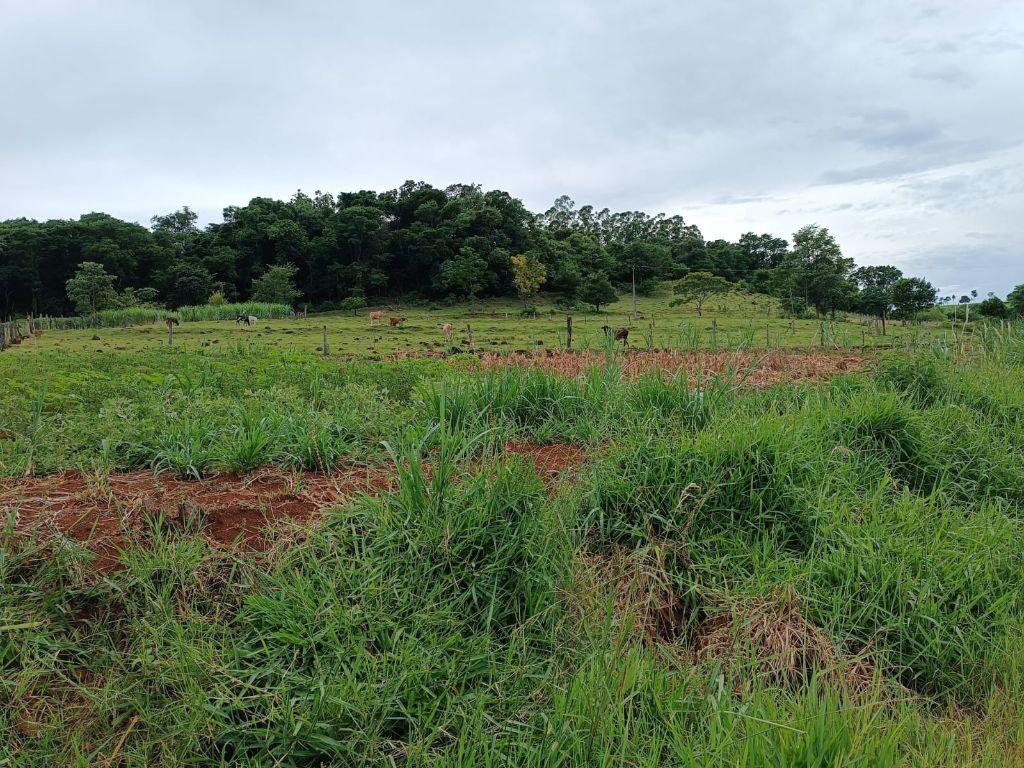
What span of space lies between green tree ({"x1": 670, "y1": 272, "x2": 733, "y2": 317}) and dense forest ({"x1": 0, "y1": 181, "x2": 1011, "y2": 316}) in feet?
11.8

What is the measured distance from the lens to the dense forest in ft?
197

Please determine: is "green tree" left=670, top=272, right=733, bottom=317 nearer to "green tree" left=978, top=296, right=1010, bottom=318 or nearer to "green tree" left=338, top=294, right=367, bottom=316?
"green tree" left=978, top=296, right=1010, bottom=318

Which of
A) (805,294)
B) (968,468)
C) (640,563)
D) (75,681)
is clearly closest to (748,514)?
(640,563)

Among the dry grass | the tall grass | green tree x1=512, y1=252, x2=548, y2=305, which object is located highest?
green tree x1=512, y1=252, x2=548, y2=305

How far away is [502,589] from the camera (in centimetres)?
272

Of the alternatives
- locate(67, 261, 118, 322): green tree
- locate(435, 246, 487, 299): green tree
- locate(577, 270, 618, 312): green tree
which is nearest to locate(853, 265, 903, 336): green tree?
locate(577, 270, 618, 312): green tree

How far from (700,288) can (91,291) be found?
56.0 metres

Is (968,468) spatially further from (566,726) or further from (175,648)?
(175,648)

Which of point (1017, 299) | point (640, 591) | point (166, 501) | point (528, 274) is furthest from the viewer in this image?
point (528, 274)

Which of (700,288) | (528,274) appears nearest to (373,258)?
(528,274)

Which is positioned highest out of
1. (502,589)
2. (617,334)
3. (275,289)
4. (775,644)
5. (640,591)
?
(275,289)

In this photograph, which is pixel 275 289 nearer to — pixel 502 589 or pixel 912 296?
pixel 912 296

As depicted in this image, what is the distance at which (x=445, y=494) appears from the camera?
291 cm

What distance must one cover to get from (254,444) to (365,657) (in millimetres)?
1884
